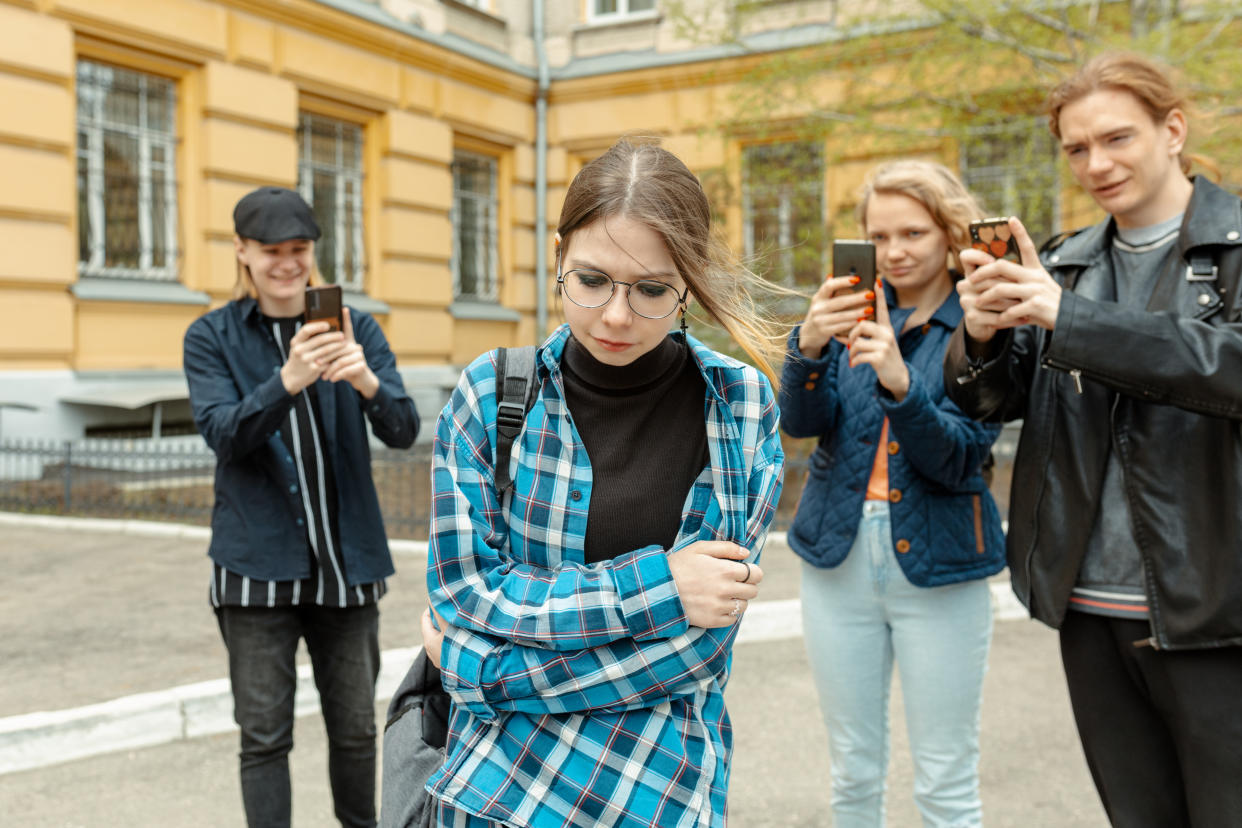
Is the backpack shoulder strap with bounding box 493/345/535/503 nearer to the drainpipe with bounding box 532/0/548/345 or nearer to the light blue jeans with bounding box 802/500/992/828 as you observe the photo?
the light blue jeans with bounding box 802/500/992/828

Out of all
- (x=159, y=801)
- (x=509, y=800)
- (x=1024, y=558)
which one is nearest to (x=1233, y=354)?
(x=1024, y=558)

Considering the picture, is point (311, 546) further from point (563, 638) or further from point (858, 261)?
point (858, 261)

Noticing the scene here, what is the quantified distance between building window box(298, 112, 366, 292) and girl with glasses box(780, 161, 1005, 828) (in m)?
11.9

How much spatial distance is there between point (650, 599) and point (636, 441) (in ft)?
1.03

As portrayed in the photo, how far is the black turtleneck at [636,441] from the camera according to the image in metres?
1.82

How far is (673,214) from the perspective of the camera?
1771 millimetres

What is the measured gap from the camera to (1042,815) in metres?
3.78

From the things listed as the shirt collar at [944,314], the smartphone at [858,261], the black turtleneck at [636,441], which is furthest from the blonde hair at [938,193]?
the black turtleneck at [636,441]

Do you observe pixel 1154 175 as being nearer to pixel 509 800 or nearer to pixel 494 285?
pixel 509 800

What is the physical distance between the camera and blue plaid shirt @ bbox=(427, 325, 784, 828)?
169cm

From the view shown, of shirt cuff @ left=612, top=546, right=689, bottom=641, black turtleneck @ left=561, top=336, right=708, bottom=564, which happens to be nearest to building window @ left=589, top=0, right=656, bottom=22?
black turtleneck @ left=561, top=336, right=708, bottom=564

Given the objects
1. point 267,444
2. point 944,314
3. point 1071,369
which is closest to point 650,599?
point 1071,369

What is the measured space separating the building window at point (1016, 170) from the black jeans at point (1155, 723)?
26.3 ft

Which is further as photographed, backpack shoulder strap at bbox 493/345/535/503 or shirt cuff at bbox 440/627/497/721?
backpack shoulder strap at bbox 493/345/535/503
